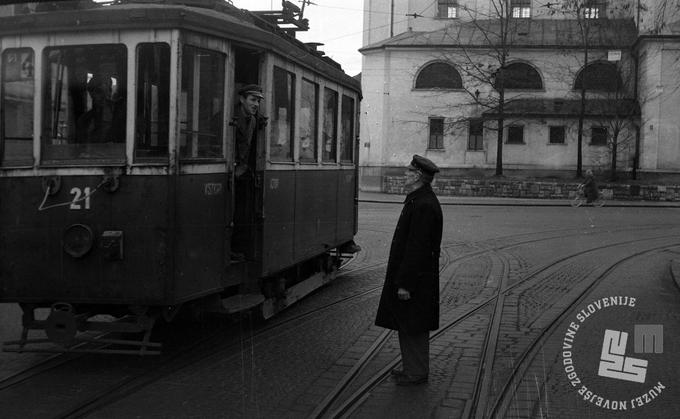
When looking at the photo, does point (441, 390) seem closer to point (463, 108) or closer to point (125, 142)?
point (125, 142)

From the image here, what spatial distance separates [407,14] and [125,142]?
144 feet

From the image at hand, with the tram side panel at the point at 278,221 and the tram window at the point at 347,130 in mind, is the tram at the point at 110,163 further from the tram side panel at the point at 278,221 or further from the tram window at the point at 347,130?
the tram window at the point at 347,130

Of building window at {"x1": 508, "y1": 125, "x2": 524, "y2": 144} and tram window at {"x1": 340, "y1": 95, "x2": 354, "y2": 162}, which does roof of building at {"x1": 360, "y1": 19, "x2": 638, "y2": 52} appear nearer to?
building window at {"x1": 508, "y1": 125, "x2": 524, "y2": 144}

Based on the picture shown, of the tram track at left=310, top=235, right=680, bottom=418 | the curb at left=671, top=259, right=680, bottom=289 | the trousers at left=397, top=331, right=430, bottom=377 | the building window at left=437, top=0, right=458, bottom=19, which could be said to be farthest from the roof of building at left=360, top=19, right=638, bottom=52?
the trousers at left=397, top=331, right=430, bottom=377

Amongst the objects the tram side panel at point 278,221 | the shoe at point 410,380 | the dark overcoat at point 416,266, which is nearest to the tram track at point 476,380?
the shoe at point 410,380

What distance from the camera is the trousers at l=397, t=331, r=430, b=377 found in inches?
237

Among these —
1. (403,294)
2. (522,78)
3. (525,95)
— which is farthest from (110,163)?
(522,78)

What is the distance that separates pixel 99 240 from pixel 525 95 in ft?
Answer: 140

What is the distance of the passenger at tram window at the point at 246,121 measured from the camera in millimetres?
6934

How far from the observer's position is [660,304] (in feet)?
31.7

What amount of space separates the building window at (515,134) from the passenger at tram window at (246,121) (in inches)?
1586

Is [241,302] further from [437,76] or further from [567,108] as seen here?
[437,76]

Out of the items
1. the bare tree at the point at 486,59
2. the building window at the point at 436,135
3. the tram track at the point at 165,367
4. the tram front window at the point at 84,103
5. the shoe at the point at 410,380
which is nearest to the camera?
the tram track at the point at 165,367

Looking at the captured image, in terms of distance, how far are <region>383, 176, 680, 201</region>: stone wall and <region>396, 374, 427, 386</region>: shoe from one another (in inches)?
1424
